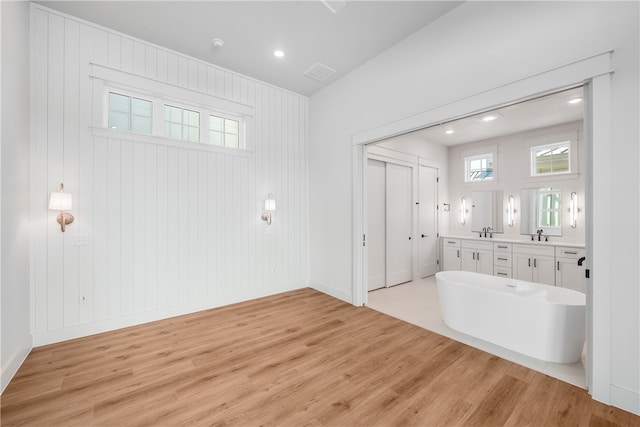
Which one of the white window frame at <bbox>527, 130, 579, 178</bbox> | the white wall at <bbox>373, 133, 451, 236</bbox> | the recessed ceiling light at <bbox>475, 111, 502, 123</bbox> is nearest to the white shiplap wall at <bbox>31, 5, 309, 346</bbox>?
the white wall at <bbox>373, 133, 451, 236</bbox>

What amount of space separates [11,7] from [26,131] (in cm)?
103

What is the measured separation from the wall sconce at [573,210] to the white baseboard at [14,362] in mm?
7453

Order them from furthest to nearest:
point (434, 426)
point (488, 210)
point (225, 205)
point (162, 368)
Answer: point (488, 210) < point (225, 205) < point (162, 368) < point (434, 426)

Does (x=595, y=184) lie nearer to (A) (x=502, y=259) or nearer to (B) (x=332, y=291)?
(B) (x=332, y=291)

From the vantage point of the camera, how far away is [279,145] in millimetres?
4449

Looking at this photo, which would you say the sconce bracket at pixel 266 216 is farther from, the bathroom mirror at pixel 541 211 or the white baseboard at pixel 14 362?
the bathroom mirror at pixel 541 211

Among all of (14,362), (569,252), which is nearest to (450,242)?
(569,252)

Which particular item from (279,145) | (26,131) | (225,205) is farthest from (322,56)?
(26,131)

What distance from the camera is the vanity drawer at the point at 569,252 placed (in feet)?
13.4

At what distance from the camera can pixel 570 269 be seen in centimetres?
414

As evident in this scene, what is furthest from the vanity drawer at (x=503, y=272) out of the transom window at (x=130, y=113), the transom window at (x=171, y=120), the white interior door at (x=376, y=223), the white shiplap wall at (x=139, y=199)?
the transom window at (x=130, y=113)

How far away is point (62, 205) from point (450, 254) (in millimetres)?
6392

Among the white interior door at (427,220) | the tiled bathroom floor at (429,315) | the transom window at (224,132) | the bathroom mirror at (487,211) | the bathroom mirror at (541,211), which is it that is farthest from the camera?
the white interior door at (427,220)

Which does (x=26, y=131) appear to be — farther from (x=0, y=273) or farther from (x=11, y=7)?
(x=0, y=273)
